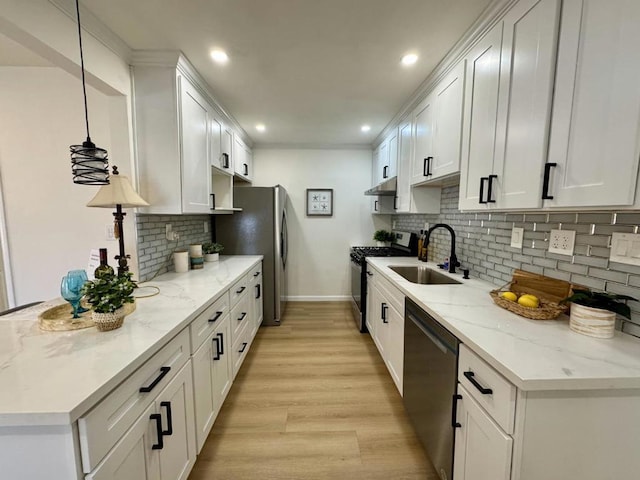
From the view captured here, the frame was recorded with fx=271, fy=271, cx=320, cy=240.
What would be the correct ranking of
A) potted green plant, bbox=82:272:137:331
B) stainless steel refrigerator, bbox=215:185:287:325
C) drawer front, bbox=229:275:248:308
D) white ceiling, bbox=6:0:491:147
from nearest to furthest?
potted green plant, bbox=82:272:137:331 → white ceiling, bbox=6:0:491:147 → drawer front, bbox=229:275:248:308 → stainless steel refrigerator, bbox=215:185:287:325

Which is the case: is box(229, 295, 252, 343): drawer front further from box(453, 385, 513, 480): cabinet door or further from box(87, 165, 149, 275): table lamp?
box(453, 385, 513, 480): cabinet door

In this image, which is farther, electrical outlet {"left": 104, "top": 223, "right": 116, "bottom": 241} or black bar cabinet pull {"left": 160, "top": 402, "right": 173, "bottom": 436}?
electrical outlet {"left": 104, "top": 223, "right": 116, "bottom": 241}

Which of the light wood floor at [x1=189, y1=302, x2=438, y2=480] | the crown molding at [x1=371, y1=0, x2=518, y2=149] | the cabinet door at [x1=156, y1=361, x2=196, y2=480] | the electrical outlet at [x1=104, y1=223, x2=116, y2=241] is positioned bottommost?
the light wood floor at [x1=189, y1=302, x2=438, y2=480]

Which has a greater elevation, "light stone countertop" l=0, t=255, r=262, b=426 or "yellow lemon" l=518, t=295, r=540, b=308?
"yellow lemon" l=518, t=295, r=540, b=308

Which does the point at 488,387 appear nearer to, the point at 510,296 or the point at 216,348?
the point at 510,296

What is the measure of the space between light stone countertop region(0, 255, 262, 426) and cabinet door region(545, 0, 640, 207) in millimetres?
1703

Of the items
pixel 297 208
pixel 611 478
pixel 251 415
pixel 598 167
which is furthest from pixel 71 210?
pixel 611 478

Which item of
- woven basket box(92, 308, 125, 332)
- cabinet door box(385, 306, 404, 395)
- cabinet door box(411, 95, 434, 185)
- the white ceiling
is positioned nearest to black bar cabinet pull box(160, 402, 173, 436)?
woven basket box(92, 308, 125, 332)

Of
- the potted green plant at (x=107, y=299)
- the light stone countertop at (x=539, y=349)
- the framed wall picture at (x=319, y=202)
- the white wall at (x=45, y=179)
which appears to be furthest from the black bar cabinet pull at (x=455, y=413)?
the framed wall picture at (x=319, y=202)

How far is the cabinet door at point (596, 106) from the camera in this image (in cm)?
84

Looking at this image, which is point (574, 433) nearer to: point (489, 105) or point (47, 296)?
point (489, 105)

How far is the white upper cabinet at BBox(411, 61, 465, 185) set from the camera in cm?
181

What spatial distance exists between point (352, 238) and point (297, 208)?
1012 millimetres

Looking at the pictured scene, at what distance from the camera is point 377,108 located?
2.81 meters
